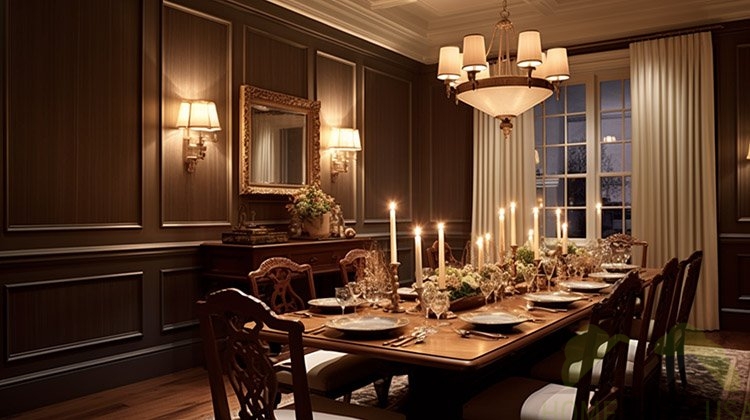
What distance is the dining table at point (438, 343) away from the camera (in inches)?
77.3

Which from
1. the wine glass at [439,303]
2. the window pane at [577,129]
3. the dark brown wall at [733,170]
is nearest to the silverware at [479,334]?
the wine glass at [439,303]

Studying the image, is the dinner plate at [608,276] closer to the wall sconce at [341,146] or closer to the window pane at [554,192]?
the wall sconce at [341,146]

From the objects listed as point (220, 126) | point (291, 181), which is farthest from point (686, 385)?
point (220, 126)

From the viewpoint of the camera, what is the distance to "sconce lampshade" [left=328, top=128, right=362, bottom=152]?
226 inches

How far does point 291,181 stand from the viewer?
5.30 m

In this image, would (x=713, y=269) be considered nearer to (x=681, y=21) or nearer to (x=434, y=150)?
(x=681, y=21)

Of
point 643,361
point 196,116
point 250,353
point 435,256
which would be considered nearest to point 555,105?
point 435,256

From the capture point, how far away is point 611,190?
6559 mm

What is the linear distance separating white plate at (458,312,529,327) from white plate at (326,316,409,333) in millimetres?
247

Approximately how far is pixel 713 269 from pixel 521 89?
3.26 metres

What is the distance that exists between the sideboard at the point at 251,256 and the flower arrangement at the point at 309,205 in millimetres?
234

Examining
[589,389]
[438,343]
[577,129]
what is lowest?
[589,389]

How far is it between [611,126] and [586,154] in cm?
38

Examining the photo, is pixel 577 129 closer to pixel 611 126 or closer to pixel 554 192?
pixel 611 126
